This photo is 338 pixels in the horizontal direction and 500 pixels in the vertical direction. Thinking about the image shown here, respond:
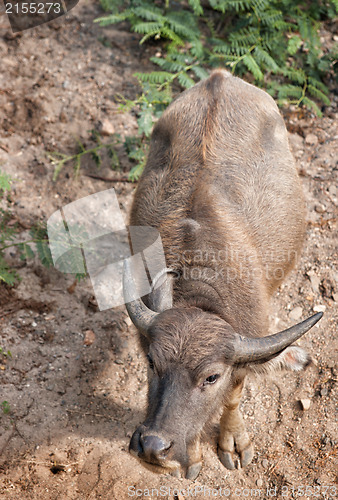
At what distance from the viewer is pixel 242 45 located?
26.0ft

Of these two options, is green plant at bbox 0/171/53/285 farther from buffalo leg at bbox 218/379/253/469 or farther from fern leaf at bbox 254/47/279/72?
fern leaf at bbox 254/47/279/72

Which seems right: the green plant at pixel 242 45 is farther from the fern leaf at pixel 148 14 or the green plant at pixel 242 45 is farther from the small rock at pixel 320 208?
the small rock at pixel 320 208

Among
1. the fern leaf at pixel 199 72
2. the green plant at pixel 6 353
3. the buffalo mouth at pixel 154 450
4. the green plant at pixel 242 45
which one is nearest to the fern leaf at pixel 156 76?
the green plant at pixel 242 45

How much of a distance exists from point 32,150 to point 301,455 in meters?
5.70

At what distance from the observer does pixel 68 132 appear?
7691 mm

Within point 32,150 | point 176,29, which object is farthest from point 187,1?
point 32,150

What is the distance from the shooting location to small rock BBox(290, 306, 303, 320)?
6.35 meters

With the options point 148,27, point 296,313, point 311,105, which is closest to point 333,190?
point 311,105

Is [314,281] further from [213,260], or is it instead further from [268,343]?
[268,343]

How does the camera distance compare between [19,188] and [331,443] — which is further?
[19,188]

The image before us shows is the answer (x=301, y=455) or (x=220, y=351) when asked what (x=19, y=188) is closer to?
(x=220, y=351)

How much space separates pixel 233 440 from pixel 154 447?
2136 mm

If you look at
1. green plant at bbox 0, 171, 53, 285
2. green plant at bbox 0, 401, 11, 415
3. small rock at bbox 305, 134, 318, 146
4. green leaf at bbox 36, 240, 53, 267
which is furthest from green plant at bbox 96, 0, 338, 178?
green plant at bbox 0, 401, 11, 415

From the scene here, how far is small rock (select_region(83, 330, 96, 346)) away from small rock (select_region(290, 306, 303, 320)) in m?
2.65
